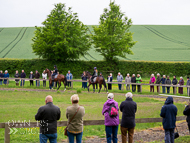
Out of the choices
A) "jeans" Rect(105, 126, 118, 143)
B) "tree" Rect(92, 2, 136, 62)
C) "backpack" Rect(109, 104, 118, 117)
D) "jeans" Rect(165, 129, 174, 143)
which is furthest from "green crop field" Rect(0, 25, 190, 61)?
"backpack" Rect(109, 104, 118, 117)

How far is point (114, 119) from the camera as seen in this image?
7344mm

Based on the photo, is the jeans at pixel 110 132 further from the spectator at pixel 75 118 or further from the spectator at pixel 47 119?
the spectator at pixel 47 119

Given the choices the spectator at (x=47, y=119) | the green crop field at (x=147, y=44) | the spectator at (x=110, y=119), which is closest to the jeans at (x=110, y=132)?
the spectator at (x=110, y=119)

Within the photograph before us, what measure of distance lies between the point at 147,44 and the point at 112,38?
83.1ft

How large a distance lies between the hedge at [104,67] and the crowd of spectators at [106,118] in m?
29.6

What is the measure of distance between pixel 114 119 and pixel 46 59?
32071 millimetres

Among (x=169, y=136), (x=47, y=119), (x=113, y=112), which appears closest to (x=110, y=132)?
(x=113, y=112)

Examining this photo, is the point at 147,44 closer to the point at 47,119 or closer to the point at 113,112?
the point at 113,112

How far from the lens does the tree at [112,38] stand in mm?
38062

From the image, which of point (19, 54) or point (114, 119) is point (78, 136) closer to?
point (114, 119)

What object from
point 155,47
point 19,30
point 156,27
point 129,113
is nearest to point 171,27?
point 156,27

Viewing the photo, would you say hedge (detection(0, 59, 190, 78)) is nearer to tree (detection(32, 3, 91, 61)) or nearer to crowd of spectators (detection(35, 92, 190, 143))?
tree (detection(32, 3, 91, 61))

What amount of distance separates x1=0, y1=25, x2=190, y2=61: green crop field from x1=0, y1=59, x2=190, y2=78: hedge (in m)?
4.34

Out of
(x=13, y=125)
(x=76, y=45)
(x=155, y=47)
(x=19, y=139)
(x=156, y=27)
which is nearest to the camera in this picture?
(x=13, y=125)
